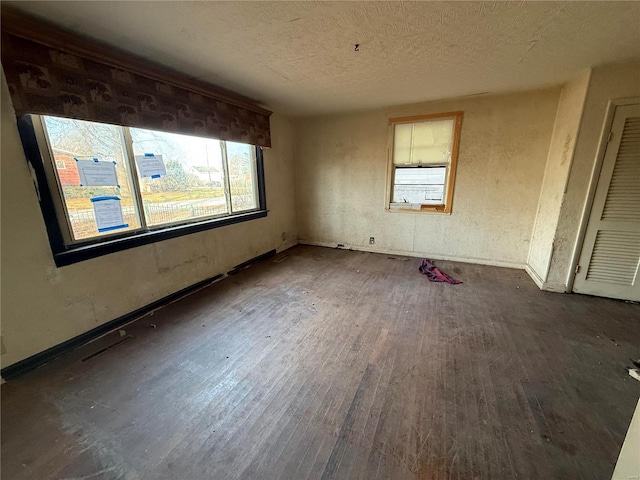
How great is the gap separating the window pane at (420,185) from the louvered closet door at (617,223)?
170 centimetres

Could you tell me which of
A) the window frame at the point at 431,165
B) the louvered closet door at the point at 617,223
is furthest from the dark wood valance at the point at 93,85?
the louvered closet door at the point at 617,223

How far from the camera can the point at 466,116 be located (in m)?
3.60

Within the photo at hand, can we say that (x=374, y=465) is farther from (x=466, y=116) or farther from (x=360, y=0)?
(x=466, y=116)

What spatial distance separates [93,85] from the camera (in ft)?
6.47

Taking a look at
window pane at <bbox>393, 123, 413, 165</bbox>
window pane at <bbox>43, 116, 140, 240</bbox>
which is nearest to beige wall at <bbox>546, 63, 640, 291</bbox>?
window pane at <bbox>393, 123, 413, 165</bbox>

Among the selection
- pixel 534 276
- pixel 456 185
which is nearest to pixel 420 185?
pixel 456 185

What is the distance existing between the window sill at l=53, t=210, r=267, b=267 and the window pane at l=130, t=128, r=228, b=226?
13cm

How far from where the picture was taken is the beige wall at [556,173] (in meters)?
2.71

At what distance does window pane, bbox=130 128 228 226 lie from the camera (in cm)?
258

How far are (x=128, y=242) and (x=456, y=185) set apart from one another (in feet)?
13.8

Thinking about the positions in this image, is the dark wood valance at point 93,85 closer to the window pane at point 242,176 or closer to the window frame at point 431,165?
the window pane at point 242,176

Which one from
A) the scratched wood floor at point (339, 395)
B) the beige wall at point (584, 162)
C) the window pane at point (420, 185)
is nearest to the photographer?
the scratched wood floor at point (339, 395)

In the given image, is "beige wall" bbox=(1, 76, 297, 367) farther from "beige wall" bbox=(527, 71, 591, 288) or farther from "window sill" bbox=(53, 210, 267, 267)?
"beige wall" bbox=(527, 71, 591, 288)

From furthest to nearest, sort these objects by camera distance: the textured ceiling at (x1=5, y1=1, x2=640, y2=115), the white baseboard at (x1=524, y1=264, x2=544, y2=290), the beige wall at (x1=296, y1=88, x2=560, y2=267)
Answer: the beige wall at (x1=296, y1=88, x2=560, y2=267), the white baseboard at (x1=524, y1=264, x2=544, y2=290), the textured ceiling at (x1=5, y1=1, x2=640, y2=115)
